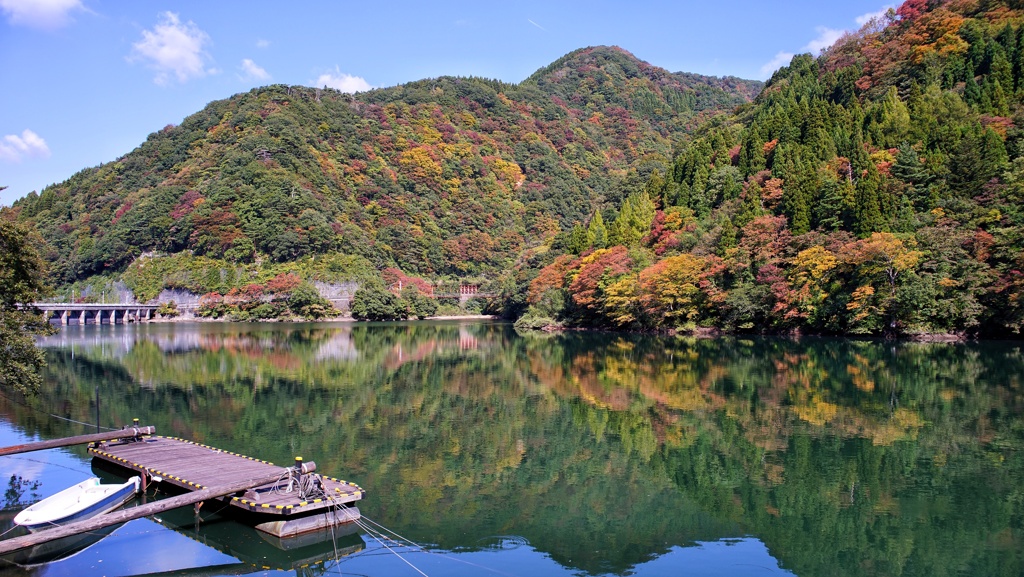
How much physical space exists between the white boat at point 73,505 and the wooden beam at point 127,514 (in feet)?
3.11

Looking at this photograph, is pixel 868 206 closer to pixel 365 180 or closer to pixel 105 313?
pixel 105 313

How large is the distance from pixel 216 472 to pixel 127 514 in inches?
122

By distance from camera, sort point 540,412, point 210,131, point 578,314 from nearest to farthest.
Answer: point 540,412
point 578,314
point 210,131

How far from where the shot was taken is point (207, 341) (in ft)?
174

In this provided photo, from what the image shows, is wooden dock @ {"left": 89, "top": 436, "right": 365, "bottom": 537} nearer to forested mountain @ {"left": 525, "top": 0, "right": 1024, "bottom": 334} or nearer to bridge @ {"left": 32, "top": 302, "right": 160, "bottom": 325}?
forested mountain @ {"left": 525, "top": 0, "right": 1024, "bottom": 334}

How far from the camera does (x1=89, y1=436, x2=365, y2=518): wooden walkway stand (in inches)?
458

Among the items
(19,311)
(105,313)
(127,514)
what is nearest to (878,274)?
(19,311)

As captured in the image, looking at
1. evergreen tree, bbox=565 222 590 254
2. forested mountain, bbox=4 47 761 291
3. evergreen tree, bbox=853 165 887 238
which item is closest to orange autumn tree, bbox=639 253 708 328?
evergreen tree, bbox=853 165 887 238

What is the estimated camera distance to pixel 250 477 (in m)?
12.8

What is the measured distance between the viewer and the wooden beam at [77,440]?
14016 millimetres

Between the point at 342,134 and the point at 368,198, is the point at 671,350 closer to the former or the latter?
the point at 368,198

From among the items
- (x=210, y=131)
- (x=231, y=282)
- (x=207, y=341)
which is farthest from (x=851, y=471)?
(x=210, y=131)

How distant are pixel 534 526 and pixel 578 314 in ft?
180

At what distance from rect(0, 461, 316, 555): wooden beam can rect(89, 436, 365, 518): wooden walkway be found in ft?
0.73
